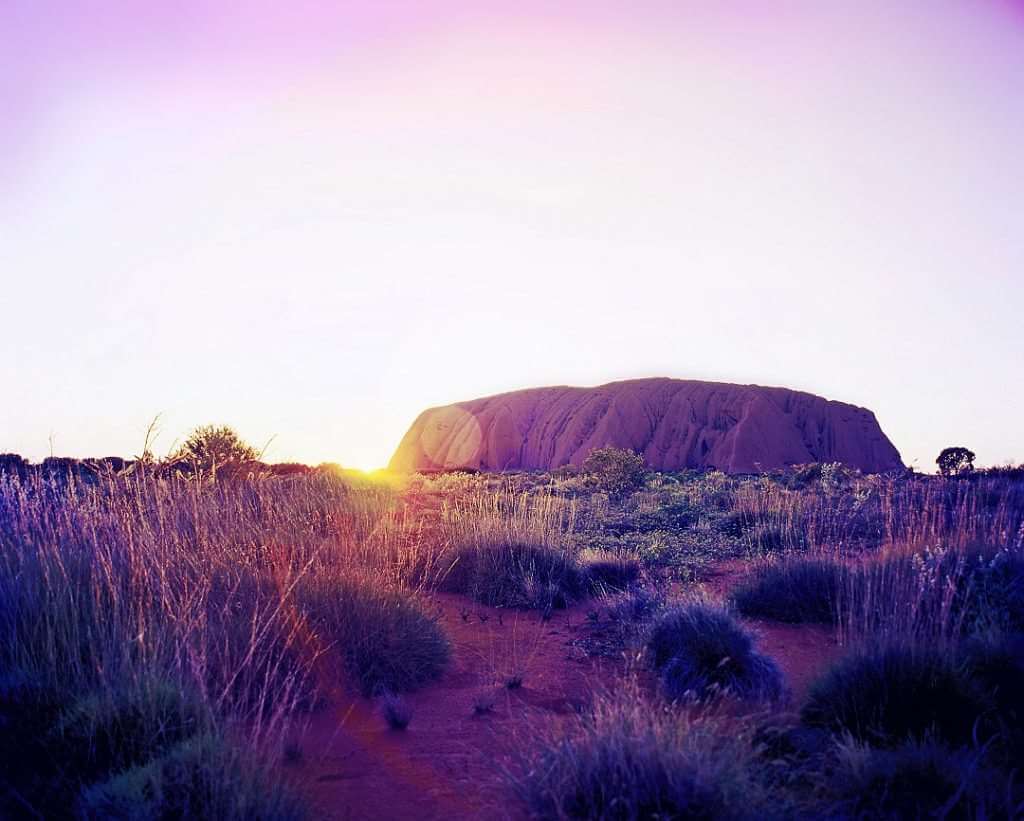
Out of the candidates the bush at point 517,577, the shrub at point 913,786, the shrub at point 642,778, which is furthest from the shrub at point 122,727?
the bush at point 517,577

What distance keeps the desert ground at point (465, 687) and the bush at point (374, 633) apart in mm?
20

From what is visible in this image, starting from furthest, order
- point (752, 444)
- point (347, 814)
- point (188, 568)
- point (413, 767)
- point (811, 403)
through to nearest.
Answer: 1. point (811, 403)
2. point (752, 444)
3. point (188, 568)
4. point (413, 767)
5. point (347, 814)

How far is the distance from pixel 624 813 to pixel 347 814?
132 centimetres

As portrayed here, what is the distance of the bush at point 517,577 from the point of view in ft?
28.7

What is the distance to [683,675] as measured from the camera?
507 cm

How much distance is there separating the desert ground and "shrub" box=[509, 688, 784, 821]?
0.01m

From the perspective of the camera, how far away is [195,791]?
3.10 m

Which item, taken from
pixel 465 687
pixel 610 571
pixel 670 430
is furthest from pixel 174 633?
pixel 670 430

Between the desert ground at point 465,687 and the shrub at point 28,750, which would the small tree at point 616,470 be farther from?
the shrub at point 28,750

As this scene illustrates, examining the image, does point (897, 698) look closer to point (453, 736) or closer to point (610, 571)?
point (453, 736)

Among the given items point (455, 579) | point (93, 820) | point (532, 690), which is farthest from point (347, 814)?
point (455, 579)

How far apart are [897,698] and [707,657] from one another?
135cm

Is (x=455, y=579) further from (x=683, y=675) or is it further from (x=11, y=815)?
(x=11, y=815)

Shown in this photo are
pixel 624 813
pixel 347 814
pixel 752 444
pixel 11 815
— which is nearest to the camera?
pixel 624 813
